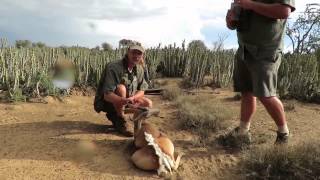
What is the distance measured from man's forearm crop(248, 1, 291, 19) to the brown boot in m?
1.96

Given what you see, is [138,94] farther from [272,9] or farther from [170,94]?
[170,94]

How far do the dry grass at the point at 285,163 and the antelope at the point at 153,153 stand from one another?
728 millimetres

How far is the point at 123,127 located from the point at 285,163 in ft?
6.47

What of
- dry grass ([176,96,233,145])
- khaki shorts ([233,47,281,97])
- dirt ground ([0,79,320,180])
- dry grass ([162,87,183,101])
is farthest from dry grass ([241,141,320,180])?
dry grass ([162,87,183,101])

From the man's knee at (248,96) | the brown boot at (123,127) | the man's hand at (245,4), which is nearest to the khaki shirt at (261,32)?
the man's hand at (245,4)

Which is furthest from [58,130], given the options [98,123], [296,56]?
[296,56]

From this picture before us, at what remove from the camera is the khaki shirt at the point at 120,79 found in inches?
232

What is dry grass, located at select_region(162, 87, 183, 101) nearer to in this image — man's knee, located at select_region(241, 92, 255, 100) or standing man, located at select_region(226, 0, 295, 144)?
man's knee, located at select_region(241, 92, 255, 100)

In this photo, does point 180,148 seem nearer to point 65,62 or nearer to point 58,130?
point 58,130

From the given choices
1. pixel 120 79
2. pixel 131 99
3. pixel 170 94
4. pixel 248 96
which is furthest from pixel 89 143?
pixel 170 94

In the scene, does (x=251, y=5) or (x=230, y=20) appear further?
(x=230, y=20)

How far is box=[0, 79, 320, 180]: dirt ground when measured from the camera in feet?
16.3

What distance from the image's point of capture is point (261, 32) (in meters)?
5.22

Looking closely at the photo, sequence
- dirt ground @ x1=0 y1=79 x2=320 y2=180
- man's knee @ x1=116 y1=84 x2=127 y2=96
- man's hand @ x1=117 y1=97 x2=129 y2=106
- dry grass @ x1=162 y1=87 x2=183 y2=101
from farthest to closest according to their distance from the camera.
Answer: dry grass @ x1=162 y1=87 x2=183 y2=101 < man's knee @ x1=116 y1=84 x2=127 y2=96 < man's hand @ x1=117 y1=97 x2=129 y2=106 < dirt ground @ x1=0 y1=79 x2=320 y2=180
